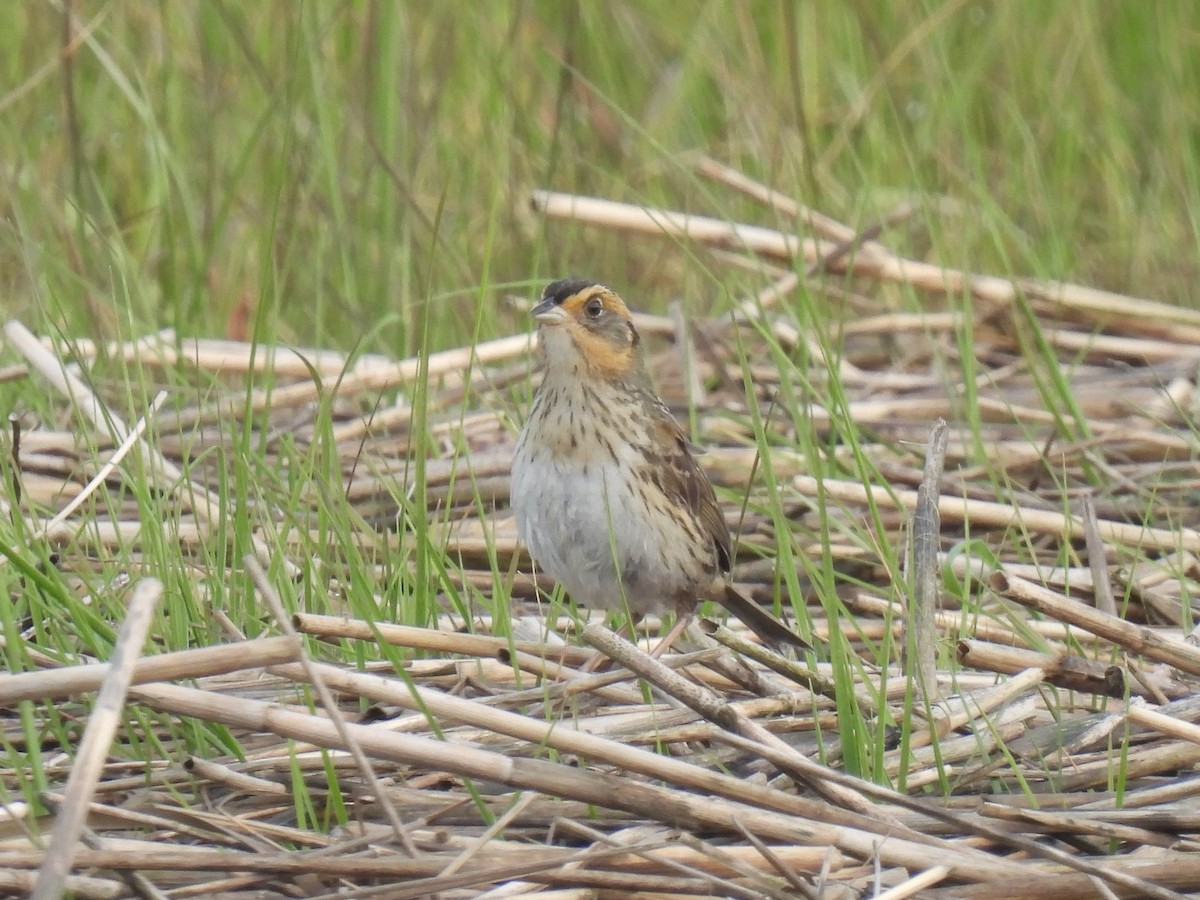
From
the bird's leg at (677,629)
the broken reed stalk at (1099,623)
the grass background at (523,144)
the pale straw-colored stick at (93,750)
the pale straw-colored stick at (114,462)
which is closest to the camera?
the pale straw-colored stick at (93,750)

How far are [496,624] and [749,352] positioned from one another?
10.4ft

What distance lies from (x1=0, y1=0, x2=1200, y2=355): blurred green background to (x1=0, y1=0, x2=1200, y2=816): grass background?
22mm

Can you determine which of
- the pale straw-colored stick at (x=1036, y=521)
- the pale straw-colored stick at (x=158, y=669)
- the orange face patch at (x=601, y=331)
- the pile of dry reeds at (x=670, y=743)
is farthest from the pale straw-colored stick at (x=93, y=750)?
the pale straw-colored stick at (x=1036, y=521)

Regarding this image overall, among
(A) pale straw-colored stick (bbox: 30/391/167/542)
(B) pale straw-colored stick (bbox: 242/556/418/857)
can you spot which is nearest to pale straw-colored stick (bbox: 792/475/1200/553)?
(A) pale straw-colored stick (bbox: 30/391/167/542)

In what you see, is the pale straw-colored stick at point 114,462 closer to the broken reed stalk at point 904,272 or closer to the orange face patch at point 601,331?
the orange face patch at point 601,331

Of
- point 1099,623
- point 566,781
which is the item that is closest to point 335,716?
point 566,781

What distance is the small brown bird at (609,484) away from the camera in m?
4.71

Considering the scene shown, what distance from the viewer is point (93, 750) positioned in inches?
99.6

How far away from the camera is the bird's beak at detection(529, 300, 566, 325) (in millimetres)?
4941

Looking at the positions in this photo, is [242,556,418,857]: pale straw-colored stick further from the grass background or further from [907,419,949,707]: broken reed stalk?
the grass background

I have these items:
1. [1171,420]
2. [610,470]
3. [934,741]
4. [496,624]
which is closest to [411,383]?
[610,470]

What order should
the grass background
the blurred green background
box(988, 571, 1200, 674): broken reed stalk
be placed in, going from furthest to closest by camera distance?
1. the blurred green background
2. the grass background
3. box(988, 571, 1200, 674): broken reed stalk

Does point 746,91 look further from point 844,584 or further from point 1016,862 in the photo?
point 1016,862

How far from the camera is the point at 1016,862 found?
3.19m
